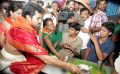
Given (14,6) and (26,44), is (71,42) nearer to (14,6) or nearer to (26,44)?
(26,44)

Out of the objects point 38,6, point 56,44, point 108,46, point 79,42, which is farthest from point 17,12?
point 108,46

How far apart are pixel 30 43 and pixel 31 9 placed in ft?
1.15

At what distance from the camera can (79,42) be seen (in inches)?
120

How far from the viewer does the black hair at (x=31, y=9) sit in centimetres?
314

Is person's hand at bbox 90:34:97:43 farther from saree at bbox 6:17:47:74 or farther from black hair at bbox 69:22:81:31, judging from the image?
saree at bbox 6:17:47:74

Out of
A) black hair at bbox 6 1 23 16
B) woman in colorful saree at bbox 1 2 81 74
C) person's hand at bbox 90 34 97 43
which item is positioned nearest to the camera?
person's hand at bbox 90 34 97 43

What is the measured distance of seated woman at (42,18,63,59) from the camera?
3127 millimetres

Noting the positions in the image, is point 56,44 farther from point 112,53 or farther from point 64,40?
point 112,53

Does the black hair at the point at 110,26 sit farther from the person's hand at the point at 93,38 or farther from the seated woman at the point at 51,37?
the seated woman at the point at 51,37

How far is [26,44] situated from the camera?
10.2 ft

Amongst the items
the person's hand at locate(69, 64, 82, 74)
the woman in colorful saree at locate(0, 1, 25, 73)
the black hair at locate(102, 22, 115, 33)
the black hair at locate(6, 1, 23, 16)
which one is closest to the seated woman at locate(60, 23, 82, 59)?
the person's hand at locate(69, 64, 82, 74)

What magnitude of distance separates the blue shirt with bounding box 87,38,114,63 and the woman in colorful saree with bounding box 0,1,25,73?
2.36ft

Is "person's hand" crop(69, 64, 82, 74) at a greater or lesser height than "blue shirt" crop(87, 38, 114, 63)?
lesser

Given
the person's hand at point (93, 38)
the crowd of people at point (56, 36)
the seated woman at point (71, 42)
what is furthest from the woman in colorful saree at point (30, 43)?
the person's hand at point (93, 38)
